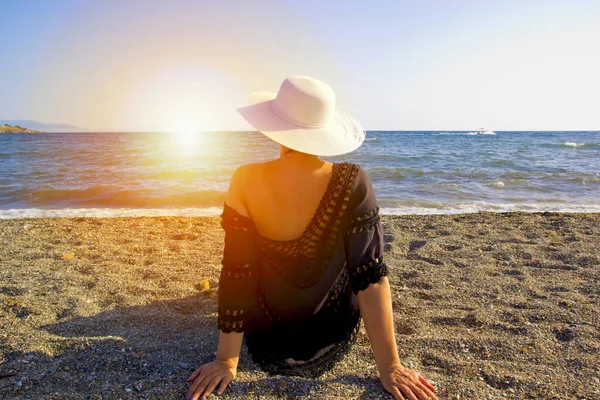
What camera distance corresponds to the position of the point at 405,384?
189cm

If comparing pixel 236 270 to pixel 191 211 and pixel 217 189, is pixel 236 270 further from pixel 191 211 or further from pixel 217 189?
pixel 217 189

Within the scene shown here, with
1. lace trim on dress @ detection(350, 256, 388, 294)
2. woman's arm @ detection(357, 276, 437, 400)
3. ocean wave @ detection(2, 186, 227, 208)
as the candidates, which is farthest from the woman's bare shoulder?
ocean wave @ detection(2, 186, 227, 208)

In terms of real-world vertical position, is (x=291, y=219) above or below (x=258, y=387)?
above

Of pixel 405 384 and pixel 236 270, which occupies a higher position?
pixel 236 270

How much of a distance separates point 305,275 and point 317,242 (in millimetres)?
181

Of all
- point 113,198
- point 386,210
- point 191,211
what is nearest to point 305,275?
point 386,210

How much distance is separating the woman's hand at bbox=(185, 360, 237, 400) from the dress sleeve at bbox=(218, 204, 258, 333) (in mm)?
177

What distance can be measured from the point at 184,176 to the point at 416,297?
1052cm

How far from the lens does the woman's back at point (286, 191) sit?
188cm

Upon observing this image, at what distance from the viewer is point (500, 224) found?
6.01 meters

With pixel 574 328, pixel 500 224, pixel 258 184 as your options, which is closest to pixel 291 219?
pixel 258 184

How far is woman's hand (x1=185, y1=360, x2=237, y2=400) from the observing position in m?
1.85

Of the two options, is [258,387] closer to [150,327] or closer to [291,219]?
[291,219]

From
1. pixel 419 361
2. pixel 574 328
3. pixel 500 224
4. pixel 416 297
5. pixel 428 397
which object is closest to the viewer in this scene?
pixel 428 397
